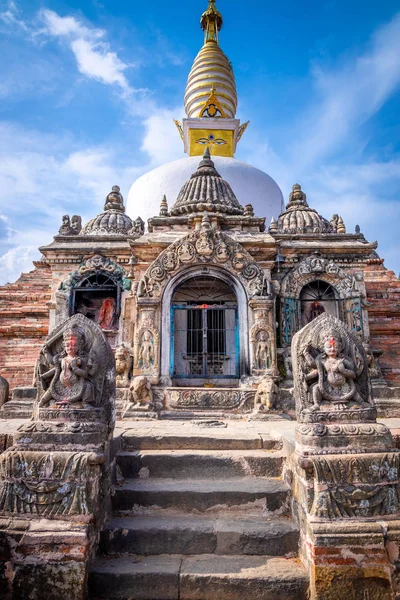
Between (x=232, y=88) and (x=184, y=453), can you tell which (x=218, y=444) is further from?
(x=232, y=88)

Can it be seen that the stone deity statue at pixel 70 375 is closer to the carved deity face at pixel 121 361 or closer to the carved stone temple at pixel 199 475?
the carved stone temple at pixel 199 475

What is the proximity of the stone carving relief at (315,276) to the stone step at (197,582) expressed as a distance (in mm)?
8131

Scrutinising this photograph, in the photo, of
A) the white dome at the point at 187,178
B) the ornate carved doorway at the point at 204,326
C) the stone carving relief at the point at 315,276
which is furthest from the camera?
the white dome at the point at 187,178

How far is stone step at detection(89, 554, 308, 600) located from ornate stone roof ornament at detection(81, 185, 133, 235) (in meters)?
12.7

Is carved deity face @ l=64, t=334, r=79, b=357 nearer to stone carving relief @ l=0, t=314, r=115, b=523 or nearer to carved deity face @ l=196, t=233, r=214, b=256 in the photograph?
stone carving relief @ l=0, t=314, r=115, b=523

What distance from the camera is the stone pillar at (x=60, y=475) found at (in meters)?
3.48

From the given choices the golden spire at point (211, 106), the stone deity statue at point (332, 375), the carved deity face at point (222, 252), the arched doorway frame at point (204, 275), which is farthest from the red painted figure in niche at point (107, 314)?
Result: the golden spire at point (211, 106)

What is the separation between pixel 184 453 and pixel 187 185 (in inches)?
420

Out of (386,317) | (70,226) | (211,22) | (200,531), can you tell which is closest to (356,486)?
(200,531)

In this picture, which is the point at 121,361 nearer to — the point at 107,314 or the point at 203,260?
the point at 203,260

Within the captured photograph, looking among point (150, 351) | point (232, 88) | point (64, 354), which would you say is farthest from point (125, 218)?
point (232, 88)

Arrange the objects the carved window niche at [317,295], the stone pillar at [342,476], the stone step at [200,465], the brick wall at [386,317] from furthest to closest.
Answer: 1. the brick wall at [386,317]
2. the carved window niche at [317,295]
3. the stone step at [200,465]
4. the stone pillar at [342,476]

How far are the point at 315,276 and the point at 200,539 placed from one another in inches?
338

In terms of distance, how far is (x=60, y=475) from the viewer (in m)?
3.82
